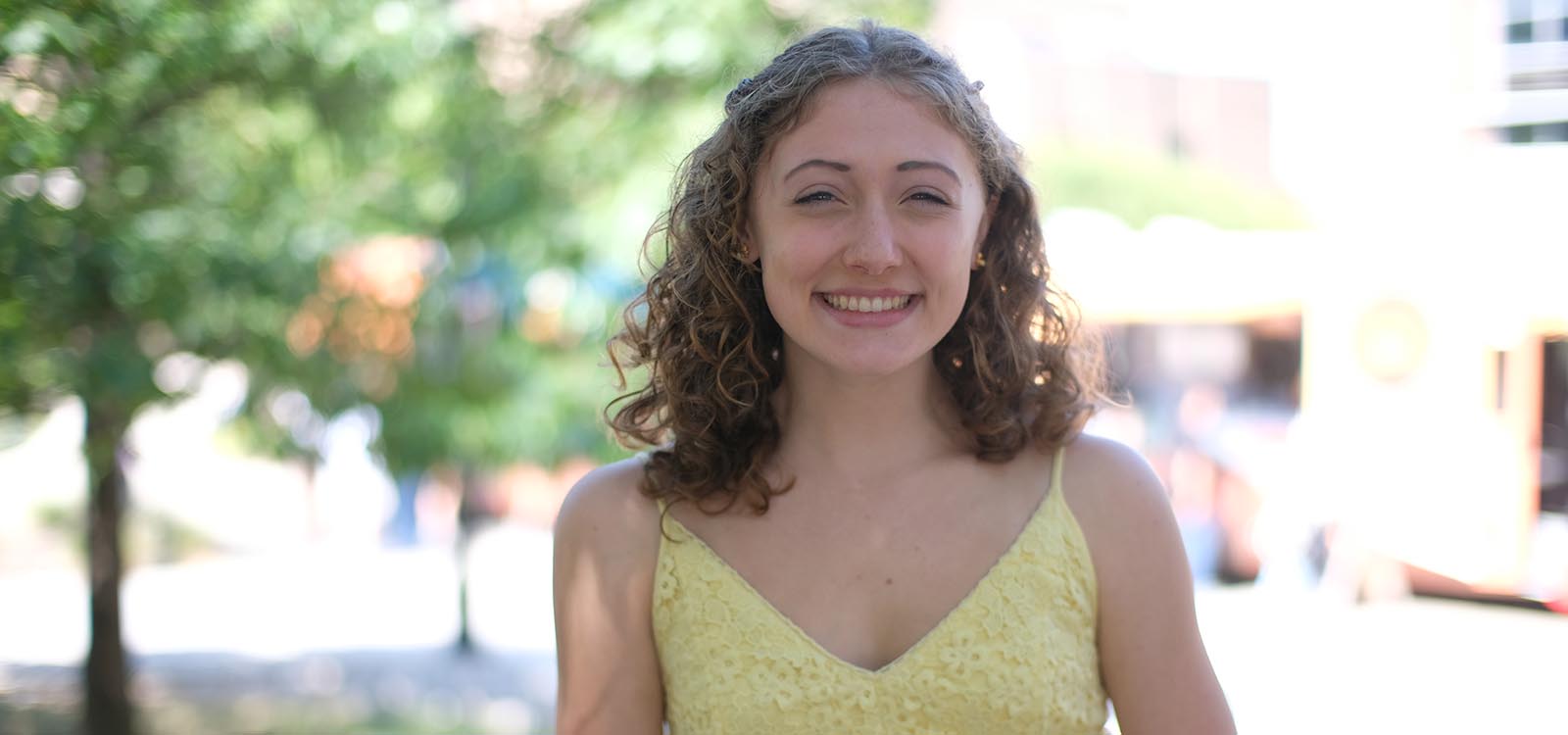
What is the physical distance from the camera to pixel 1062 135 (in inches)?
861

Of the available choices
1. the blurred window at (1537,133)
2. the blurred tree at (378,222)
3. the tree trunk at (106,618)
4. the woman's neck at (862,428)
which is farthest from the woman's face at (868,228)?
the blurred window at (1537,133)

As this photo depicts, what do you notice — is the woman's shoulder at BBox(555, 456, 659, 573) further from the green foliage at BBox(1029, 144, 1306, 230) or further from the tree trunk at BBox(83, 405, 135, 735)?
the green foliage at BBox(1029, 144, 1306, 230)

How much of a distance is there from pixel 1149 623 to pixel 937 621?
0.90 feet

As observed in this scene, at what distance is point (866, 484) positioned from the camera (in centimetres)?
182

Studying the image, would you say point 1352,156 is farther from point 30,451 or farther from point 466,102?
point 30,451

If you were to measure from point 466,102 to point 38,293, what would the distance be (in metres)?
2.52

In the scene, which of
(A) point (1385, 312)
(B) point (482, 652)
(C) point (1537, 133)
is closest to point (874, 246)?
(B) point (482, 652)

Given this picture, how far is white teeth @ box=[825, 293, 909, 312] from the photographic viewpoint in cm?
164

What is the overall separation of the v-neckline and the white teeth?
34cm

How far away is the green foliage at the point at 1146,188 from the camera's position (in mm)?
20562

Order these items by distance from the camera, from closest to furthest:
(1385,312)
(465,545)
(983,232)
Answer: (983,232)
(465,545)
(1385,312)

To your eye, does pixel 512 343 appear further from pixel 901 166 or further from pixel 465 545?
pixel 901 166

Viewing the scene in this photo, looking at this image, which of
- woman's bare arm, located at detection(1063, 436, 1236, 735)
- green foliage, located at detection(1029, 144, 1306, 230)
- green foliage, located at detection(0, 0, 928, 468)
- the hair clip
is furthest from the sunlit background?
green foliage, located at detection(1029, 144, 1306, 230)

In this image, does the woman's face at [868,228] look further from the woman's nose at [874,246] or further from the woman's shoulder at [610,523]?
the woman's shoulder at [610,523]
